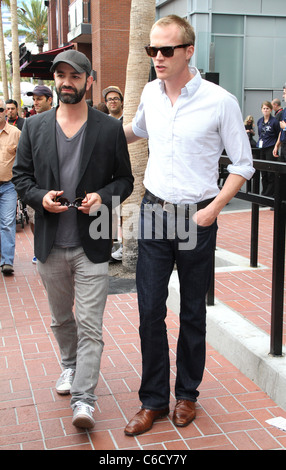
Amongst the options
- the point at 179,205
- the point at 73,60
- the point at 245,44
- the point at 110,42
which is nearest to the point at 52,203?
the point at 179,205

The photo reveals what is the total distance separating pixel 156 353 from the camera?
3438 millimetres

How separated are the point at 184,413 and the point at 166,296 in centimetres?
69

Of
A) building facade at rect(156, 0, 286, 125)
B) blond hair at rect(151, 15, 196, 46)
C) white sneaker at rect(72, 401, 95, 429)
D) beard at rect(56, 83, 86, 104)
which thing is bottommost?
white sneaker at rect(72, 401, 95, 429)

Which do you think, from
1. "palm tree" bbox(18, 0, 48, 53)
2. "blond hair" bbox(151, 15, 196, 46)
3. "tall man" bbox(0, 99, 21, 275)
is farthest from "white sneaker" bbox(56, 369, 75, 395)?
"palm tree" bbox(18, 0, 48, 53)

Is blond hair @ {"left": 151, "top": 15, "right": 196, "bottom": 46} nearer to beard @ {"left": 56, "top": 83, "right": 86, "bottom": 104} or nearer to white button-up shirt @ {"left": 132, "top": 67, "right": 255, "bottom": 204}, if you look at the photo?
white button-up shirt @ {"left": 132, "top": 67, "right": 255, "bottom": 204}

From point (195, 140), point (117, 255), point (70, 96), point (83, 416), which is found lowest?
point (117, 255)

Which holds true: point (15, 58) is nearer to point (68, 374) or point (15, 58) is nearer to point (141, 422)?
point (68, 374)

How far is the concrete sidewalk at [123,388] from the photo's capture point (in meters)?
3.29

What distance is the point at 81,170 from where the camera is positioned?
11.0 feet

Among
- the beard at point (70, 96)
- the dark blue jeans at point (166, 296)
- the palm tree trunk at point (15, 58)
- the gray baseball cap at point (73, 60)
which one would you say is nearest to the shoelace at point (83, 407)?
the dark blue jeans at point (166, 296)

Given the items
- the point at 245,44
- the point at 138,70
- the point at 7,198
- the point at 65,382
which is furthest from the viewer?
the point at 245,44

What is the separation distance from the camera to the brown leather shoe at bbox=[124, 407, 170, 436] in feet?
10.9

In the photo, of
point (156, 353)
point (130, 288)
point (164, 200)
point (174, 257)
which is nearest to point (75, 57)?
point (164, 200)

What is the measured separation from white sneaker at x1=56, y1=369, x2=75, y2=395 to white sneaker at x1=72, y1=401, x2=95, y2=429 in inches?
19.7
